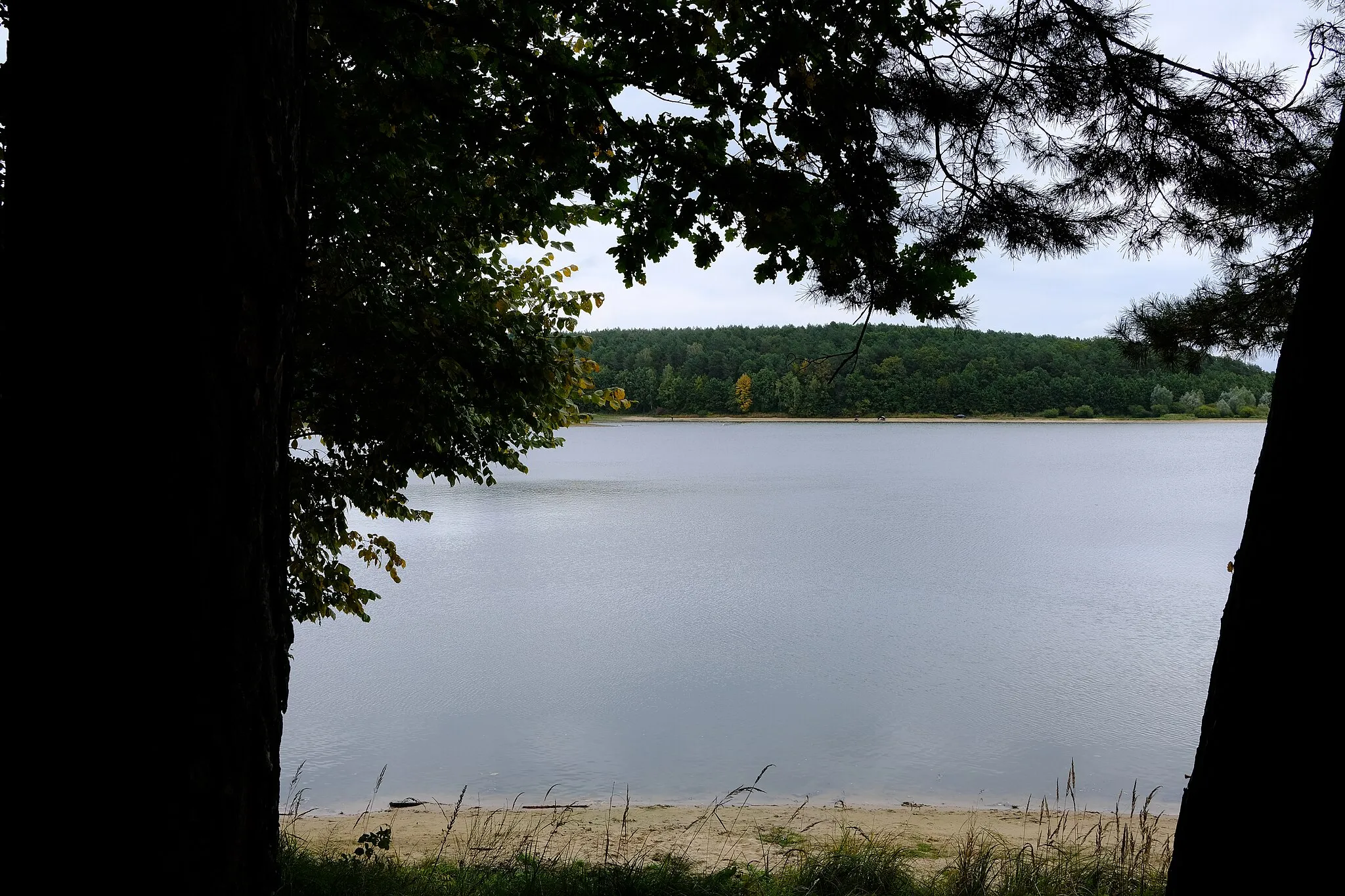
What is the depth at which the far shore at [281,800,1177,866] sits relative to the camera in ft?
15.3

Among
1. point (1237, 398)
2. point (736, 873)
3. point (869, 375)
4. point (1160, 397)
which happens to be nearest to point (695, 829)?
point (736, 873)

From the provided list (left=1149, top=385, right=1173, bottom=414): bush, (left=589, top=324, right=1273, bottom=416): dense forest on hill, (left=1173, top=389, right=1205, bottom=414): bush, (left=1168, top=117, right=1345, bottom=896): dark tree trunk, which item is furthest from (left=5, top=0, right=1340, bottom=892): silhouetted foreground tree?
(left=1149, top=385, right=1173, bottom=414): bush

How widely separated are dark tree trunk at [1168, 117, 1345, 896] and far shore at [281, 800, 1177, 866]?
121 inches

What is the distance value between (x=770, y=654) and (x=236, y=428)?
9.66 meters

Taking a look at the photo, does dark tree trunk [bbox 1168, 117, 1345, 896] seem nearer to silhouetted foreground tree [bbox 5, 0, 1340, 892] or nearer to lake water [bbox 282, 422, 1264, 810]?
silhouetted foreground tree [bbox 5, 0, 1340, 892]

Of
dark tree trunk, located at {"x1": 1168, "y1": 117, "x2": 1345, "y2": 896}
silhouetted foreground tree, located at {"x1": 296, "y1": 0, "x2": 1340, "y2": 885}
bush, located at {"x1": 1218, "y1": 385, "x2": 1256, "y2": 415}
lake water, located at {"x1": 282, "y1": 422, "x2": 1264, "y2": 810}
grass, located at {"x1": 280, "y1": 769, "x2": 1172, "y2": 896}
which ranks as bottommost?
lake water, located at {"x1": 282, "y1": 422, "x2": 1264, "y2": 810}

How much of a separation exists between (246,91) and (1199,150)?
156 inches

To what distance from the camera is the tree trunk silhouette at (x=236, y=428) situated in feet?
4.78

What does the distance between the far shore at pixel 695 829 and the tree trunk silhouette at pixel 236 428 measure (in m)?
2.71

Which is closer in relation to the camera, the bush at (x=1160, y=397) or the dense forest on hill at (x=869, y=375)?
the dense forest on hill at (x=869, y=375)

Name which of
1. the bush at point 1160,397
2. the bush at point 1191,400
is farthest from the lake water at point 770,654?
the bush at point 1160,397

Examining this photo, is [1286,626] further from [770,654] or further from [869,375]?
[869,375]

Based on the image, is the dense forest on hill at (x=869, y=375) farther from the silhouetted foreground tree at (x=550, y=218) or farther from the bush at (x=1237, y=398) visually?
the silhouetted foreground tree at (x=550, y=218)

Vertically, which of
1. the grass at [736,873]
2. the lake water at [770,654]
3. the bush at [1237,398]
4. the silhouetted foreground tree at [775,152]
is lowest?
the lake water at [770,654]
